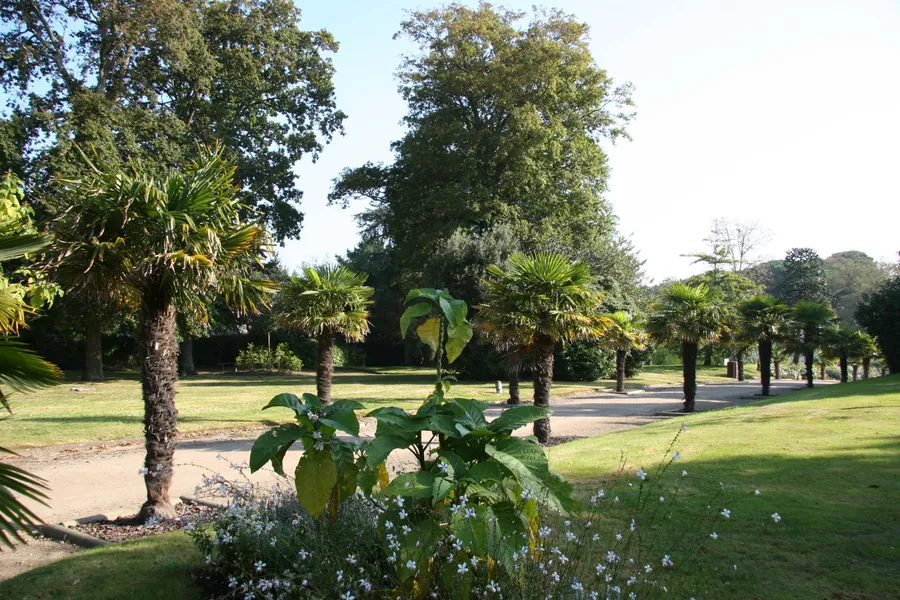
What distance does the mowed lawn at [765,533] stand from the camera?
4504 mm

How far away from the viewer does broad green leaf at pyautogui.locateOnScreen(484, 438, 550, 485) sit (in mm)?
3297

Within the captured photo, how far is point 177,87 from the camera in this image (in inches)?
1192

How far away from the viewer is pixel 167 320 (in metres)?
7.36

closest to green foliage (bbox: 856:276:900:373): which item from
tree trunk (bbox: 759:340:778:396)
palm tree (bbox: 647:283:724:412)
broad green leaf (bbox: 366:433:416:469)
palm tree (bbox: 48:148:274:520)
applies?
tree trunk (bbox: 759:340:778:396)

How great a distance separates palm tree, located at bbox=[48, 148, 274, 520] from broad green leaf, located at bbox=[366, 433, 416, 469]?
4079mm

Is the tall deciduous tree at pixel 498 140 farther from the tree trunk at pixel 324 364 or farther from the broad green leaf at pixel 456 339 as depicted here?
the broad green leaf at pixel 456 339

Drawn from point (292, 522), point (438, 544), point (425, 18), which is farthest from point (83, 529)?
point (425, 18)

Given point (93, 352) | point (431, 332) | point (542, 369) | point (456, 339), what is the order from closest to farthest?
point (456, 339) → point (431, 332) → point (542, 369) → point (93, 352)

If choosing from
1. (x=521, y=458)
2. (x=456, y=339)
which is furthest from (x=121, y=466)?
(x=521, y=458)

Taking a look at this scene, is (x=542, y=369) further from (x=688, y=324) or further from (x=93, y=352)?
(x=93, y=352)

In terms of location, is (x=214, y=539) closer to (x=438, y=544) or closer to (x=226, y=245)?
(x=438, y=544)

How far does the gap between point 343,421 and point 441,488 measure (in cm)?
76

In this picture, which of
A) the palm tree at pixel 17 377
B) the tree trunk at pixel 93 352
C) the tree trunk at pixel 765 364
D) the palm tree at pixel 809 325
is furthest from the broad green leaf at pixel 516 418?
the tree trunk at pixel 93 352

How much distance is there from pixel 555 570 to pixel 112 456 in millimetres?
10625
